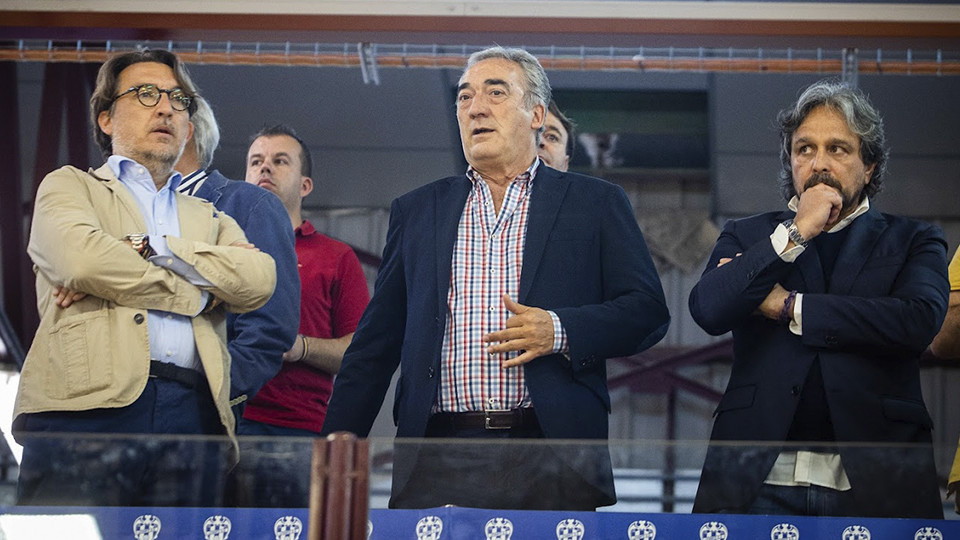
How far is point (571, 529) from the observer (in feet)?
8.16

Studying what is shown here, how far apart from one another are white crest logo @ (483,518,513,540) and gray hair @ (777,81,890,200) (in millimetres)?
1192

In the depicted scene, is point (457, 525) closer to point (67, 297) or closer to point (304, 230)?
point (67, 297)

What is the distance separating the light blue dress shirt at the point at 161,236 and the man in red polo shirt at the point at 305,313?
0.65 meters

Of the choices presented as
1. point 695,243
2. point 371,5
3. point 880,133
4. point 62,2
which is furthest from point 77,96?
point 880,133

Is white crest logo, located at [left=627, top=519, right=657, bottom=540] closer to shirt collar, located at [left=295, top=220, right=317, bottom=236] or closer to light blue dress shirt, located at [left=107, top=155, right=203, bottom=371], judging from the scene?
light blue dress shirt, located at [left=107, top=155, right=203, bottom=371]

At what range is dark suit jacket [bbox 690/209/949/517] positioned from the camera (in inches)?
112

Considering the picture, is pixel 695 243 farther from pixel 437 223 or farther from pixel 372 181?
pixel 437 223

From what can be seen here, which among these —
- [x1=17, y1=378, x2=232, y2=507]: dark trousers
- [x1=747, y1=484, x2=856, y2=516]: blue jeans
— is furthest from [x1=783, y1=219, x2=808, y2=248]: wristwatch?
[x1=17, y1=378, x2=232, y2=507]: dark trousers

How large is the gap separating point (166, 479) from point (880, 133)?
1.74 meters

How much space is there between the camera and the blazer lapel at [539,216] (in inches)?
118

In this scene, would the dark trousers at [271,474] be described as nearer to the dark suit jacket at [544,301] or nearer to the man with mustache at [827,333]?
the dark suit jacket at [544,301]

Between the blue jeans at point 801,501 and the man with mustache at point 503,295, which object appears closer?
the blue jeans at point 801,501

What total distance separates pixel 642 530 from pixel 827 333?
2.09 feet

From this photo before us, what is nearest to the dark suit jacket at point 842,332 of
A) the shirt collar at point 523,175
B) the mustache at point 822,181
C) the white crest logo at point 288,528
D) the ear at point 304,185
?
the mustache at point 822,181
